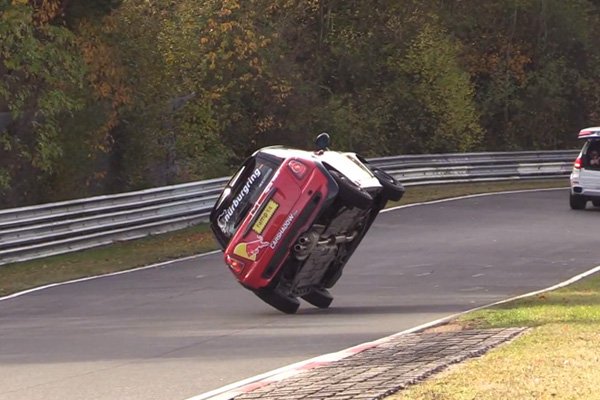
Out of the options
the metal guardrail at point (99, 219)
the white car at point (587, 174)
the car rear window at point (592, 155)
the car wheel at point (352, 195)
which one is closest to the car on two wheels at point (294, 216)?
the car wheel at point (352, 195)

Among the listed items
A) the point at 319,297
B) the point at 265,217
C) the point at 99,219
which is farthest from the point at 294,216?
the point at 99,219

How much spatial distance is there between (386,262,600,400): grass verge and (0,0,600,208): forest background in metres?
13.5

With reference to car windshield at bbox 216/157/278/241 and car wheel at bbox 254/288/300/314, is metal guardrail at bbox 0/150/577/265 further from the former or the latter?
car wheel at bbox 254/288/300/314

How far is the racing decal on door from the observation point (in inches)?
590

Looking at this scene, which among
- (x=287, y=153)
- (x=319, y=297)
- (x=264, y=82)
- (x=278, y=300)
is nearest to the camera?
(x=278, y=300)

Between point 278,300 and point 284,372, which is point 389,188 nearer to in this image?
point 278,300

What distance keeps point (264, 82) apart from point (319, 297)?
2008cm

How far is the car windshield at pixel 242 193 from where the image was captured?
1534 centimetres

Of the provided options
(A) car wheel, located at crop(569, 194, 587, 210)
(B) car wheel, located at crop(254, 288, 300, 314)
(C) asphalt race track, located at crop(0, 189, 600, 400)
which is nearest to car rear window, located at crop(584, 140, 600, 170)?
(A) car wheel, located at crop(569, 194, 587, 210)

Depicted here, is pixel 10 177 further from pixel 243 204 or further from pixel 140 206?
pixel 243 204

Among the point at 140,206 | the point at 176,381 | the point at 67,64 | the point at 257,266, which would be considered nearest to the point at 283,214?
the point at 257,266

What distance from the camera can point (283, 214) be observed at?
15.0 m

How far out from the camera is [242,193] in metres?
15.5

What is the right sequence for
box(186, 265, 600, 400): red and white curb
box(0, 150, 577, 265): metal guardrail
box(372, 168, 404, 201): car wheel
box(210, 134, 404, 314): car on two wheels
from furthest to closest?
box(0, 150, 577, 265): metal guardrail, box(372, 168, 404, 201): car wheel, box(210, 134, 404, 314): car on two wheels, box(186, 265, 600, 400): red and white curb
